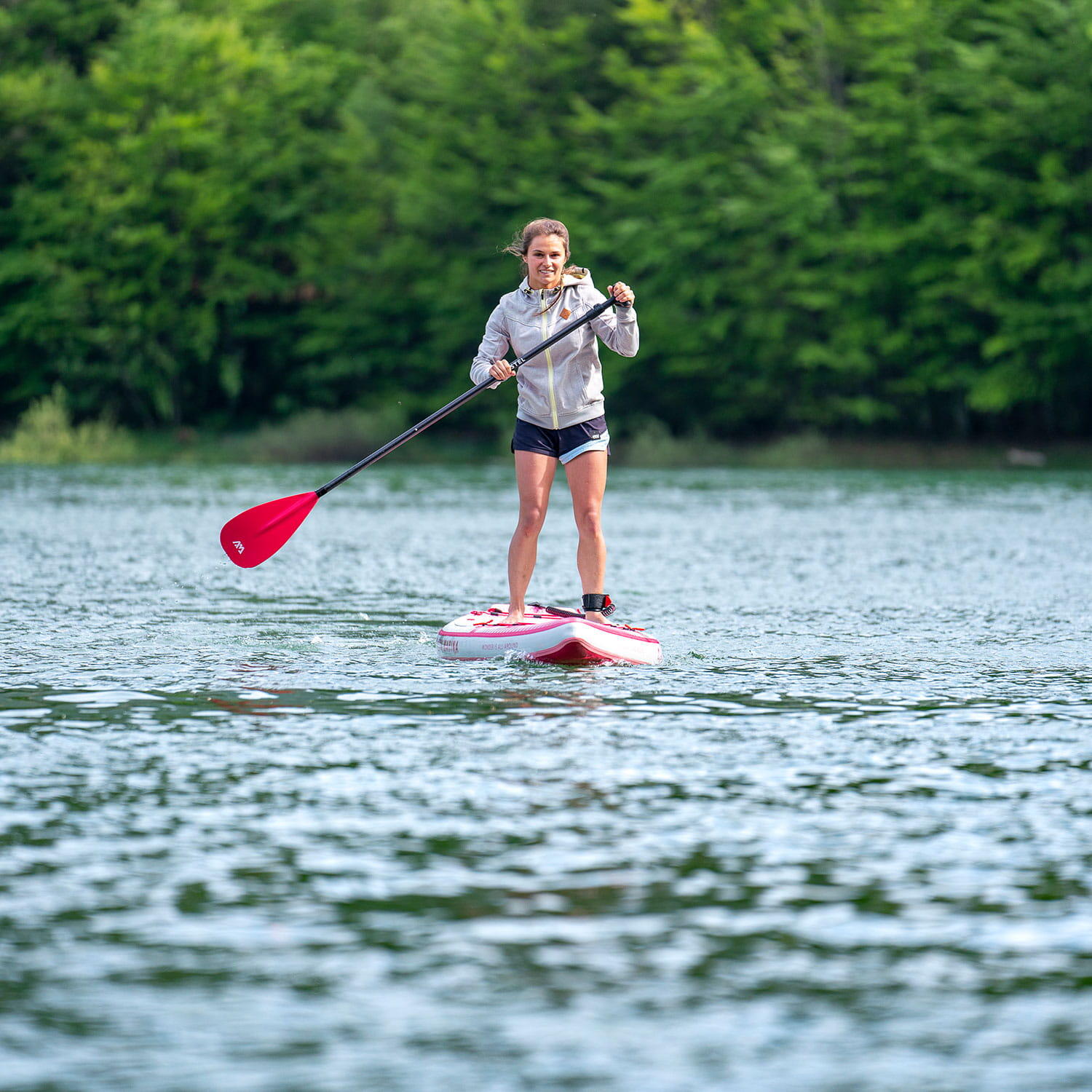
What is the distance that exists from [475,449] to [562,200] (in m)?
6.33

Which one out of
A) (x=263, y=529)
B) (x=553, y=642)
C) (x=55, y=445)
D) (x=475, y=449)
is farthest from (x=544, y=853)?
(x=475, y=449)

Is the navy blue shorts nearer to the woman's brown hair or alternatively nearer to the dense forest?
the woman's brown hair

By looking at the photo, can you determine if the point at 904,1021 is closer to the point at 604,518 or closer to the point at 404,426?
Result: the point at 604,518

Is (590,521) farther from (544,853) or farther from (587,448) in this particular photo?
(544,853)

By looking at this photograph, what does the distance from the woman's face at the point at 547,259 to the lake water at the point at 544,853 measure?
1878 millimetres

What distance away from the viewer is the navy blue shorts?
9.37 meters

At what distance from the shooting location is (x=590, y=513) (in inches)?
369

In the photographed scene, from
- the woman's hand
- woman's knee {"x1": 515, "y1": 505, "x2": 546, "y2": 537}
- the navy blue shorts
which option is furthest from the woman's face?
woman's knee {"x1": 515, "y1": 505, "x2": 546, "y2": 537}

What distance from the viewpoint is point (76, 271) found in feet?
173

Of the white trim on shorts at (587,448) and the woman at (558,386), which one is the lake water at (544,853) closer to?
the woman at (558,386)

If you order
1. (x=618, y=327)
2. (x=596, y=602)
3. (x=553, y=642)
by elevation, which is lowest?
(x=553, y=642)

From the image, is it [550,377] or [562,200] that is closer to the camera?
[550,377]

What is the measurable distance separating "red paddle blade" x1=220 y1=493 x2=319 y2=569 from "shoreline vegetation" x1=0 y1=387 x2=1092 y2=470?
1125 inches

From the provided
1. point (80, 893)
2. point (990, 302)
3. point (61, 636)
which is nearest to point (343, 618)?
point (61, 636)
